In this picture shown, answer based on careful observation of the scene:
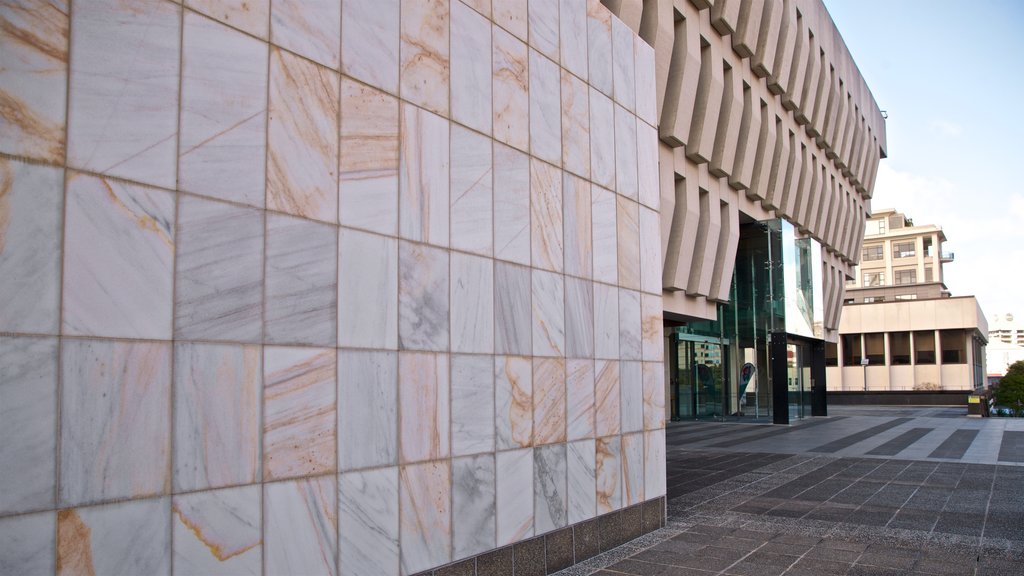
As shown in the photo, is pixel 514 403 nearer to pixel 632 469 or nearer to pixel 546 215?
pixel 546 215

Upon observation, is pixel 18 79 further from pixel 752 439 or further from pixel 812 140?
pixel 812 140

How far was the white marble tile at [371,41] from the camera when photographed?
617 centimetres

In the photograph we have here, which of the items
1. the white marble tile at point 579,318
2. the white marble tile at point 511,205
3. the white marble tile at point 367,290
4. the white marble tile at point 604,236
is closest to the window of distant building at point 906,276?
the white marble tile at point 604,236

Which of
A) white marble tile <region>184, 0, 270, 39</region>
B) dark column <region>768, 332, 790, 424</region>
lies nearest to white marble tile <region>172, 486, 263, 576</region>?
white marble tile <region>184, 0, 270, 39</region>

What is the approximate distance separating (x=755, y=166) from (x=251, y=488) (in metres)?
30.0

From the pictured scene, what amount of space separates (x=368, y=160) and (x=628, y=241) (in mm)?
4507

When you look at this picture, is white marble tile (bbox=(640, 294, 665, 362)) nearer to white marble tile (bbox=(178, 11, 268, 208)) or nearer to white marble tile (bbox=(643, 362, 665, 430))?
white marble tile (bbox=(643, 362, 665, 430))

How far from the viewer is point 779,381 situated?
31781 mm

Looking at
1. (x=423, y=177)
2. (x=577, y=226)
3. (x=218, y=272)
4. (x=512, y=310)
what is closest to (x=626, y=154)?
(x=577, y=226)

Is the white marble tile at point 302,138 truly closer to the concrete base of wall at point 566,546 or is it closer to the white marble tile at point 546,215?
the white marble tile at point 546,215

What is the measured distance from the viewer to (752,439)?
24562mm

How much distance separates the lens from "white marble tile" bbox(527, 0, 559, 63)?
8.44 meters

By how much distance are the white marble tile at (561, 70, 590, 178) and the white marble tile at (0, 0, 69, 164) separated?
537 cm

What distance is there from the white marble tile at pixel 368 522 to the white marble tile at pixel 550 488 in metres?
2.05
